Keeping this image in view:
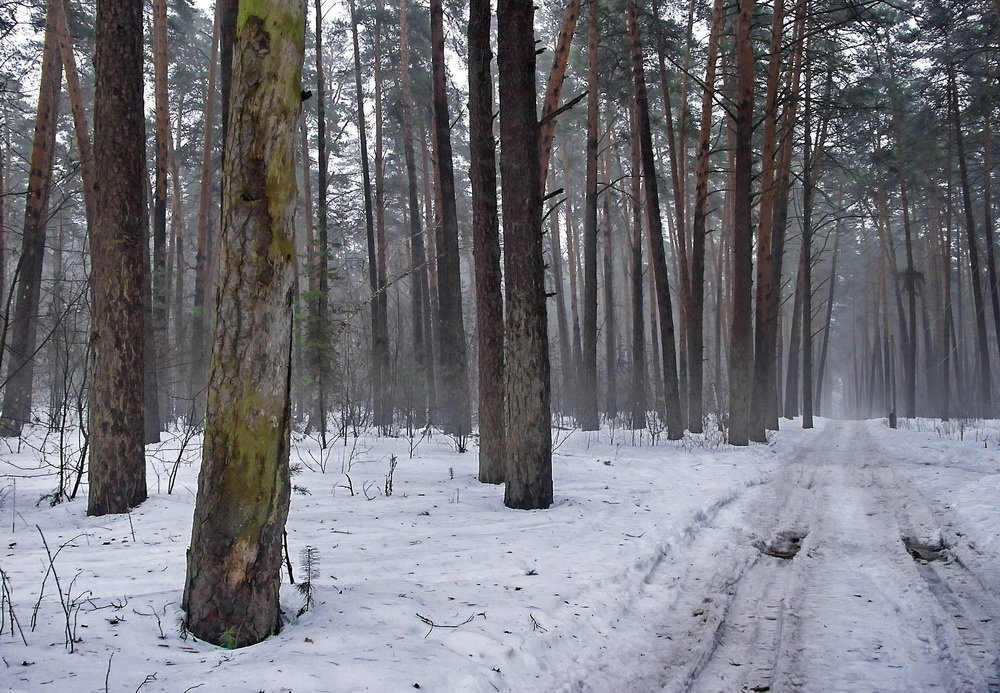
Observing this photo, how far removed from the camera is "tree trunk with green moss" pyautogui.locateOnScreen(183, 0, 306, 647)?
3.04 metres

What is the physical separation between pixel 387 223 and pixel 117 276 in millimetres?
23108

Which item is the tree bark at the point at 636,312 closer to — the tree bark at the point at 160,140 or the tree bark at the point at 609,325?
the tree bark at the point at 609,325

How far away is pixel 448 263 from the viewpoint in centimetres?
1303

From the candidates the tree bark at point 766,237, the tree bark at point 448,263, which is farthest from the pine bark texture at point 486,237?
the tree bark at point 766,237

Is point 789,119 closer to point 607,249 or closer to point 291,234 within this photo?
point 607,249

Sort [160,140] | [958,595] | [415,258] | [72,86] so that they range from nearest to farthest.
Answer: [958,595], [72,86], [160,140], [415,258]

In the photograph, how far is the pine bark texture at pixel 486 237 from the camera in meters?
7.59

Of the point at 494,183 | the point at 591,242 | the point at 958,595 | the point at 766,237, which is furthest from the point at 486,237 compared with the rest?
the point at 766,237

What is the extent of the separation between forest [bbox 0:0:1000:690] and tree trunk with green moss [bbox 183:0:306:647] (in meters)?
0.01

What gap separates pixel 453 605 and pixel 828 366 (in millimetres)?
78897

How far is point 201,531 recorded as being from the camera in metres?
3.08

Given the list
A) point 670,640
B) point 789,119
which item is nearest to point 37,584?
point 670,640

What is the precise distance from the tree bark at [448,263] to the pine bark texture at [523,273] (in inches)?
218

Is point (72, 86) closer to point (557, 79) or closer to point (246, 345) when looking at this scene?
point (557, 79)
